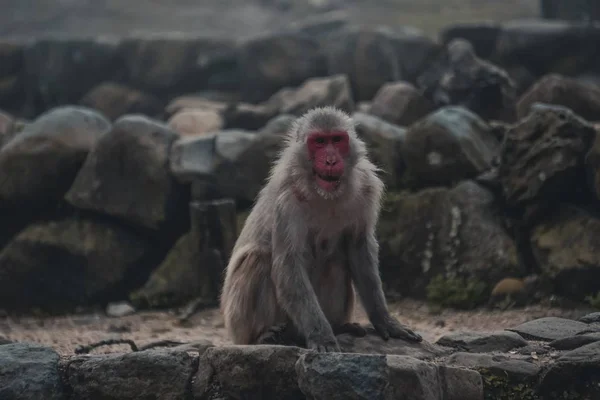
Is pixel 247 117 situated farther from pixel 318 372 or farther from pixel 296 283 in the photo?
pixel 318 372

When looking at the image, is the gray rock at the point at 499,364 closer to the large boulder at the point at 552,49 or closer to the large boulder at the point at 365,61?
the large boulder at the point at 365,61

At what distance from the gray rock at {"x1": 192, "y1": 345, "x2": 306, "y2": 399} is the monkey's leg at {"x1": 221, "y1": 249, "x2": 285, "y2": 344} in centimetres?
52

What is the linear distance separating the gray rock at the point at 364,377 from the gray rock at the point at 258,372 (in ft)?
0.54

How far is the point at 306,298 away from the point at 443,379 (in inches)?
34.0

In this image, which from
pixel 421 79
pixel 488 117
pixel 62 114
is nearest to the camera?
pixel 62 114

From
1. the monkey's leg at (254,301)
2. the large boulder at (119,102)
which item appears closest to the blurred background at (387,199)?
the monkey's leg at (254,301)

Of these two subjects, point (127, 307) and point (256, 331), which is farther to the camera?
point (127, 307)

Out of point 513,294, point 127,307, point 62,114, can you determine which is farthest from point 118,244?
point 513,294

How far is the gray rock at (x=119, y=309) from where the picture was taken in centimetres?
921

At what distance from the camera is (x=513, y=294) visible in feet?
25.8

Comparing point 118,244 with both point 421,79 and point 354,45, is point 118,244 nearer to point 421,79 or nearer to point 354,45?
point 421,79

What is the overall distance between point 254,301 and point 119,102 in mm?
12134

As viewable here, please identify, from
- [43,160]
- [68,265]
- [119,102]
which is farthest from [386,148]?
[119,102]

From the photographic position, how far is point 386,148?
938 cm
